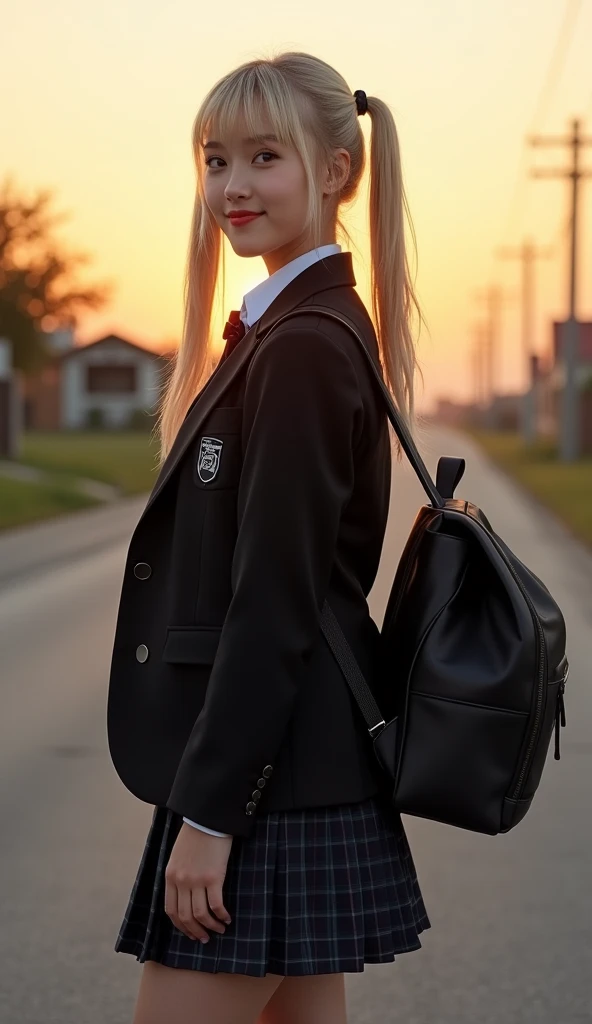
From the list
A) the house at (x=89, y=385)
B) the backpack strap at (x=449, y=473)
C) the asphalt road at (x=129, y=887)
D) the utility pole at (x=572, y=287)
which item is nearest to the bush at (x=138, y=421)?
the house at (x=89, y=385)

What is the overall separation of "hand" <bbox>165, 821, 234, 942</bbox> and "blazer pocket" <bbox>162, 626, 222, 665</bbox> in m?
0.23

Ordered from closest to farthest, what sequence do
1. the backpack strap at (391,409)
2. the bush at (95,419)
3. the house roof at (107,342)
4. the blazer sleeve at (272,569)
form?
the blazer sleeve at (272,569)
the backpack strap at (391,409)
the bush at (95,419)
the house roof at (107,342)

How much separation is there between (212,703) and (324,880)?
34 centimetres

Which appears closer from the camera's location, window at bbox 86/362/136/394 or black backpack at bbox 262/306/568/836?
black backpack at bbox 262/306/568/836

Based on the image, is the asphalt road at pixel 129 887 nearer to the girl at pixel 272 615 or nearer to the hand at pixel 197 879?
the girl at pixel 272 615

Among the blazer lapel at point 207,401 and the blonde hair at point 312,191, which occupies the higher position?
the blonde hair at point 312,191

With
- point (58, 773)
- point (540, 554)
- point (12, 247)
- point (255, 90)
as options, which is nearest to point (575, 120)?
point (540, 554)

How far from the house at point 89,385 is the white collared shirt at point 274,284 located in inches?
3680

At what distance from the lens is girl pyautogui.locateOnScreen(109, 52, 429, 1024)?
77.9 inches

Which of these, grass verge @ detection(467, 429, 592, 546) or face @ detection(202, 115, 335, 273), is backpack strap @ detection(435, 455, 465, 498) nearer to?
face @ detection(202, 115, 335, 273)

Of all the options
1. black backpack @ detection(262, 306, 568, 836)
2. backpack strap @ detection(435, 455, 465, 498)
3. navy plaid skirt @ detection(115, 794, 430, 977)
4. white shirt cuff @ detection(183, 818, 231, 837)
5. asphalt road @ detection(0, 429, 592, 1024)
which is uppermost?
backpack strap @ detection(435, 455, 465, 498)

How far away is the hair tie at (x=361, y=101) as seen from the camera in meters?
2.29

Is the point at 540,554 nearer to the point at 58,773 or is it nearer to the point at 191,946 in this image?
the point at 58,773

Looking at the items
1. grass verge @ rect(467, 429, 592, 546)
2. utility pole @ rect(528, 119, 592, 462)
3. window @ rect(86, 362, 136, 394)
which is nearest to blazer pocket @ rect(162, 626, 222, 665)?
grass verge @ rect(467, 429, 592, 546)
